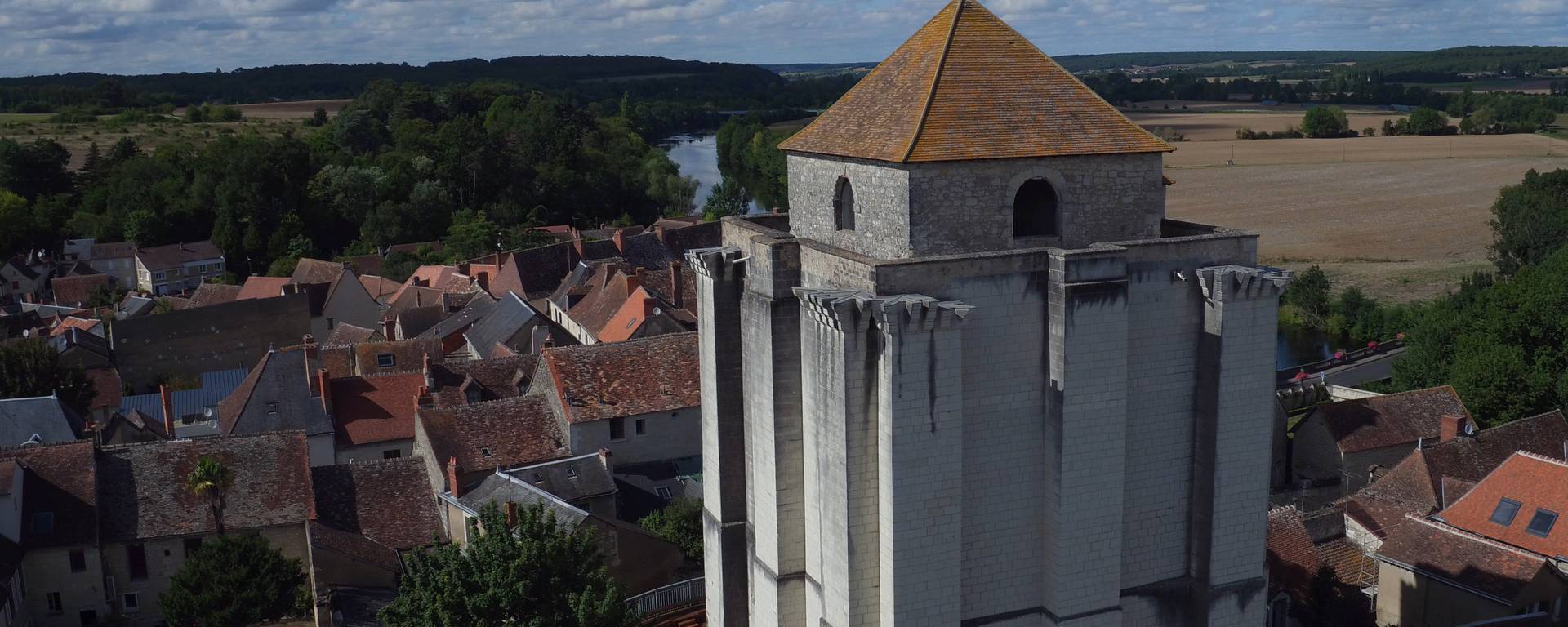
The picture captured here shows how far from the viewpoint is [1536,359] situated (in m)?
43.3

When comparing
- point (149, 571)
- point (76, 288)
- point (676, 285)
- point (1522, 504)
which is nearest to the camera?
point (1522, 504)

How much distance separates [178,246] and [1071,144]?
83.0 meters

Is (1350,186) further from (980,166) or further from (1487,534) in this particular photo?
(980,166)

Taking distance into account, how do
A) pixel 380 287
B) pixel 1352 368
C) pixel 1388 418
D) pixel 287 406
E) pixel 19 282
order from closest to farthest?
pixel 1388 418
pixel 287 406
pixel 1352 368
pixel 380 287
pixel 19 282

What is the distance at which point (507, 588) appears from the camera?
2170 cm

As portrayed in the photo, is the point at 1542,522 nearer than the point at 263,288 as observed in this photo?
Yes

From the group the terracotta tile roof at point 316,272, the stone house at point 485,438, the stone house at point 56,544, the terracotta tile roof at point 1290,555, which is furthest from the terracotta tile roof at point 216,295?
the terracotta tile roof at point 1290,555

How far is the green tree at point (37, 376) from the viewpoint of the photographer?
44.7 metres

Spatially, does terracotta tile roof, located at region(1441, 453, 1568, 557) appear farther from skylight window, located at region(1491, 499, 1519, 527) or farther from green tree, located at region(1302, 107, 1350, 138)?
green tree, located at region(1302, 107, 1350, 138)

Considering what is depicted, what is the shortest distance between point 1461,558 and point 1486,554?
1.67 ft

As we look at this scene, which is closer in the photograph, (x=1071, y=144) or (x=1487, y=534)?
(x=1071, y=144)

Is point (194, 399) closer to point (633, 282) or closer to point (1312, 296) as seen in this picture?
point (633, 282)

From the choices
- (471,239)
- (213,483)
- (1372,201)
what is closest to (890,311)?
(213,483)

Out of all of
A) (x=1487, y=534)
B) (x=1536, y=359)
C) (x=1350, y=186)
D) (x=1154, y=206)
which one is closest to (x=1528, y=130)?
(x=1350, y=186)
